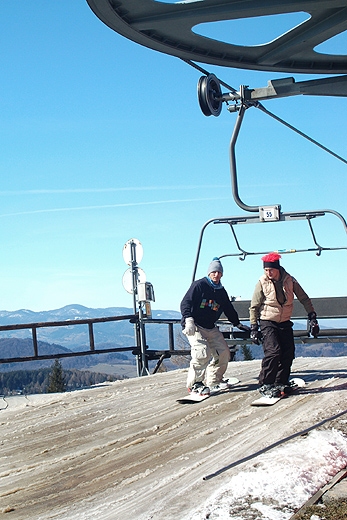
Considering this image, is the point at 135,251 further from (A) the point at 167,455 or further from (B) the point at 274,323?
(A) the point at 167,455

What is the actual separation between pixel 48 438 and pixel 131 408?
4.88 ft

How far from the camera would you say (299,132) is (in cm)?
864

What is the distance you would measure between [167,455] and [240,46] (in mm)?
4905

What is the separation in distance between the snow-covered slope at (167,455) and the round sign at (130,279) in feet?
14.7

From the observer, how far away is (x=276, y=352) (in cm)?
791

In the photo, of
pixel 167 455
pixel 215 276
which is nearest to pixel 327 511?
pixel 167 455

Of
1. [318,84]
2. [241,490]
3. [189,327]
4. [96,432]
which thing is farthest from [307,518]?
[318,84]

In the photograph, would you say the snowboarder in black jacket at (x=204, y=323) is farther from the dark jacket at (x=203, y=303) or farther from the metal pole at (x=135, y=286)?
the metal pole at (x=135, y=286)

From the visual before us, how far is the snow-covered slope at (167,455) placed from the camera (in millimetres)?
4465

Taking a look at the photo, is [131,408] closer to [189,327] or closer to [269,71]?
[189,327]

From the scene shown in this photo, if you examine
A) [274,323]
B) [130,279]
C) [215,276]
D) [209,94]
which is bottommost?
[274,323]

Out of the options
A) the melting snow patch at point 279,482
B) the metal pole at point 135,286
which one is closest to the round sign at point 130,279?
the metal pole at point 135,286

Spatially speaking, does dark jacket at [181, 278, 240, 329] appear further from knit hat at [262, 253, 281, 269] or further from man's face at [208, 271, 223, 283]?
knit hat at [262, 253, 281, 269]

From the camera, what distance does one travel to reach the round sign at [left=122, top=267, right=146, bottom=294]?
13.7 metres
